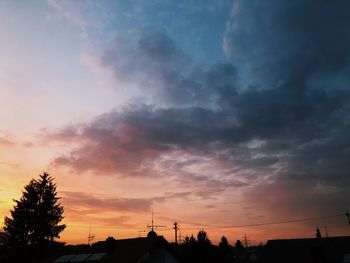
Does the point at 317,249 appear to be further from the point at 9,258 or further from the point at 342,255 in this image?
the point at 9,258

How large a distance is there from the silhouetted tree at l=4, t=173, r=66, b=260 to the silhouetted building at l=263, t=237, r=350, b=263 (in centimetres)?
4570

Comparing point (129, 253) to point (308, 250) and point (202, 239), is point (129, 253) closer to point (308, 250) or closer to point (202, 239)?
point (202, 239)

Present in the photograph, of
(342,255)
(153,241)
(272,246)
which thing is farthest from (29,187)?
(342,255)

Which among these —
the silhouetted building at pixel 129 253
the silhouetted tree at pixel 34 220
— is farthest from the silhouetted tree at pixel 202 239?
the silhouetted tree at pixel 34 220

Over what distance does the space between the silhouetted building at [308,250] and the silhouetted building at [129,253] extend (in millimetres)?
33405

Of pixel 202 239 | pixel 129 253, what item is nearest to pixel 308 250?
pixel 202 239

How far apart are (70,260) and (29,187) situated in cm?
3337

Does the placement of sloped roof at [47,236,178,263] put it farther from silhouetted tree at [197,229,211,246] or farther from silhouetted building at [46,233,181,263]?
silhouetted tree at [197,229,211,246]

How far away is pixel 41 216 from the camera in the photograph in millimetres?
66438

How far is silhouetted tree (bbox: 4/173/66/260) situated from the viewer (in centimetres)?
6384

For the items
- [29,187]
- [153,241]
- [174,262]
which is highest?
[29,187]

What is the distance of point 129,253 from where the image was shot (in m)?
36.9

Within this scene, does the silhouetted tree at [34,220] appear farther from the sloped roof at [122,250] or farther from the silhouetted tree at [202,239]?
the silhouetted tree at [202,239]

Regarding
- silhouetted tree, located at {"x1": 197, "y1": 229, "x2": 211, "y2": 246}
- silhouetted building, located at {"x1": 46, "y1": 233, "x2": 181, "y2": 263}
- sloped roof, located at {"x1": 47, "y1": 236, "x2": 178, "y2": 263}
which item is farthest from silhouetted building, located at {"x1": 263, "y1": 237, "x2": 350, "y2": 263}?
sloped roof, located at {"x1": 47, "y1": 236, "x2": 178, "y2": 263}
